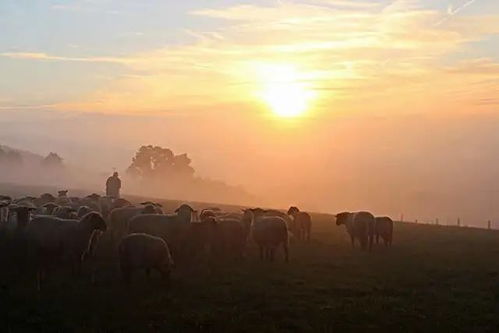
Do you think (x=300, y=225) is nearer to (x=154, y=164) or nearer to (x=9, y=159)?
(x=154, y=164)

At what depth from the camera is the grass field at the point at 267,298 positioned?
14.6 m

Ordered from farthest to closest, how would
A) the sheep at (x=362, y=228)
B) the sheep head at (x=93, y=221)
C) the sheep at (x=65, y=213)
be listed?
the sheep at (x=362, y=228)
the sheep at (x=65, y=213)
the sheep head at (x=93, y=221)

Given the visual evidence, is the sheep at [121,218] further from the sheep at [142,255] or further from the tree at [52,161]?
the tree at [52,161]

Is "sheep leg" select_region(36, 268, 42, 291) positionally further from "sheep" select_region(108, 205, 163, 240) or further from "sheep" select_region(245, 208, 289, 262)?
"sheep" select_region(108, 205, 163, 240)

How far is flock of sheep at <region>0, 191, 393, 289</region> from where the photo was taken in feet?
64.7

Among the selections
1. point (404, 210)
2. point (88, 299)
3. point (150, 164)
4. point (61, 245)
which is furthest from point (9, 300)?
point (404, 210)

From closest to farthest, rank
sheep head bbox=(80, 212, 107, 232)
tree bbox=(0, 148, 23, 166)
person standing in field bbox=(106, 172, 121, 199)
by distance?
sheep head bbox=(80, 212, 107, 232)
person standing in field bbox=(106, 172, 121, 199)
tree bbox=(0, 148, 23, 166)

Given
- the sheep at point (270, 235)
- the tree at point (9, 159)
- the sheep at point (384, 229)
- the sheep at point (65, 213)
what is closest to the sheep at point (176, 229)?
the sheep at point (270, 235)

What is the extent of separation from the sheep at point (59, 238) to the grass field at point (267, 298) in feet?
2.33

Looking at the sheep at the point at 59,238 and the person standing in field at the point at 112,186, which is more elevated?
the person standing in field at the point at 112,186

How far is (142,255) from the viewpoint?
760 inches

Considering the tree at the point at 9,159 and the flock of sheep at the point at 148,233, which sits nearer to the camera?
the flock of sheep at the point at 148,233

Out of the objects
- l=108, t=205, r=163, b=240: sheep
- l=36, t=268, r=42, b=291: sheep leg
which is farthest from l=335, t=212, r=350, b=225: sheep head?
l=36, t=268, r=42, b=291: sheep leg

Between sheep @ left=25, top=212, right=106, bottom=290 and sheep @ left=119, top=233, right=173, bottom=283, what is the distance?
77.4 inches
